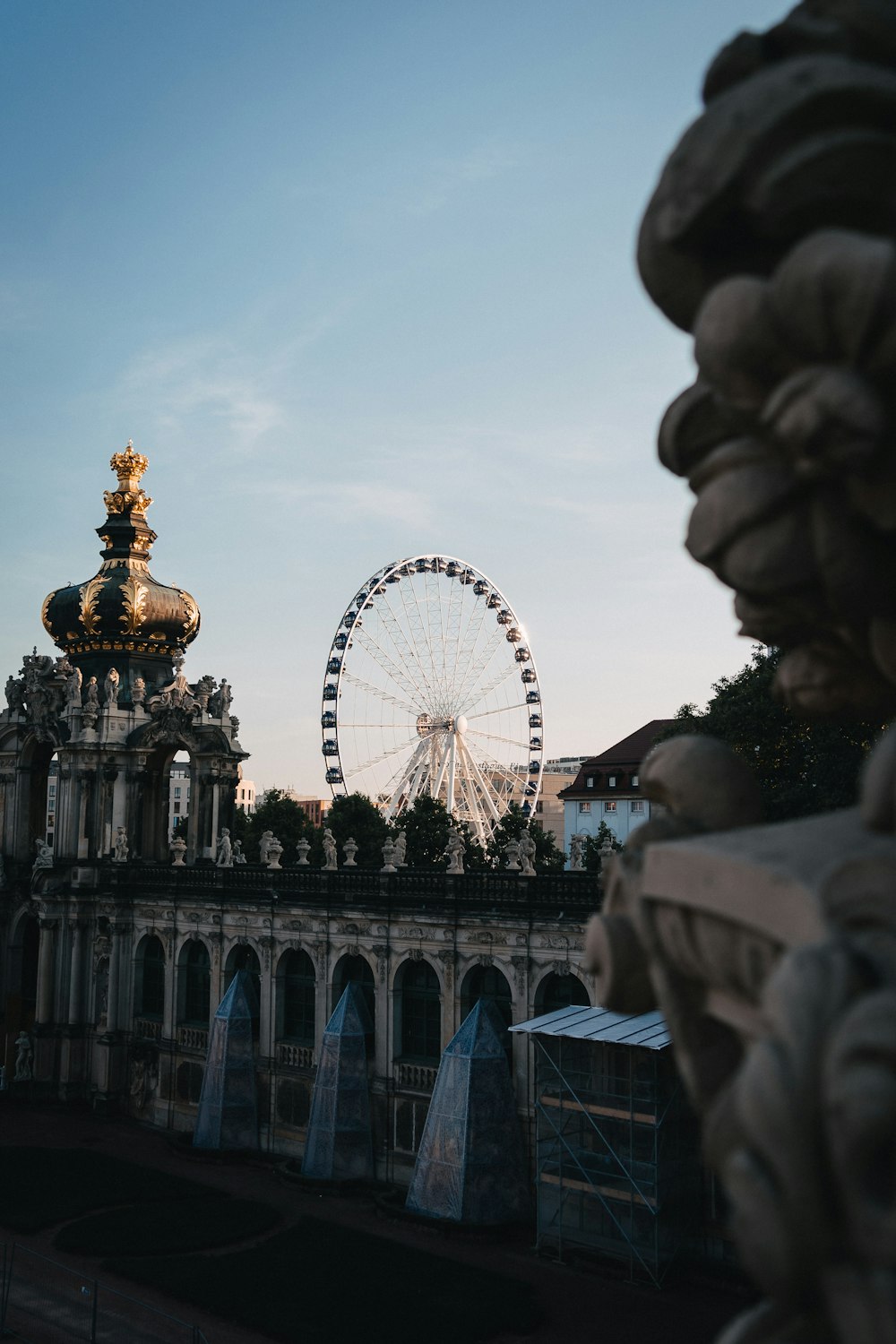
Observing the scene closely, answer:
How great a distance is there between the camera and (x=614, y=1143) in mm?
29469

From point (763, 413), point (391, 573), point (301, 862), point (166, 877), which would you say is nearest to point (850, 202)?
point (763, 413)

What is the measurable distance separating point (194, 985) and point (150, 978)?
9.11 feet

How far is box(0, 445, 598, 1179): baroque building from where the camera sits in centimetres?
3560

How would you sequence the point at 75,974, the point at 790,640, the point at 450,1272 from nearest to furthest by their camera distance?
the point at 790,640 < the point at 450,1272 < the point at 75,974

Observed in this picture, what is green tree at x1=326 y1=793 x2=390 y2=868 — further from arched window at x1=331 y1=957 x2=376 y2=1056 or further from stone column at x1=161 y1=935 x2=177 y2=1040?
arched window at x1=331 y1=957 x2=376 y2=1056

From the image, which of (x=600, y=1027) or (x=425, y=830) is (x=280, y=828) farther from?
(x=600, y=1027)

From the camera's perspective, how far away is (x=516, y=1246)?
3036cm

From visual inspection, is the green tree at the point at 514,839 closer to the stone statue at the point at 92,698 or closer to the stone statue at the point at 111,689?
the stone statue at the point at 111,689

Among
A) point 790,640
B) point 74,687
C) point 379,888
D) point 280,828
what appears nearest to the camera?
point 790,640

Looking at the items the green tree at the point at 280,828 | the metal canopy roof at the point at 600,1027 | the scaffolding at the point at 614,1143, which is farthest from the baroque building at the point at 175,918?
the green tree at the point at 280,828

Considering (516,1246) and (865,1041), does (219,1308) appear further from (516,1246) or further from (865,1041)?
(865,1041)

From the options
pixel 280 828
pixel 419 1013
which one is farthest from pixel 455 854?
pixel 280 828

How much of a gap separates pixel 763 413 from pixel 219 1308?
25774 millimetres

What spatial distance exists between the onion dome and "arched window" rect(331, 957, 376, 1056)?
1874 cm
